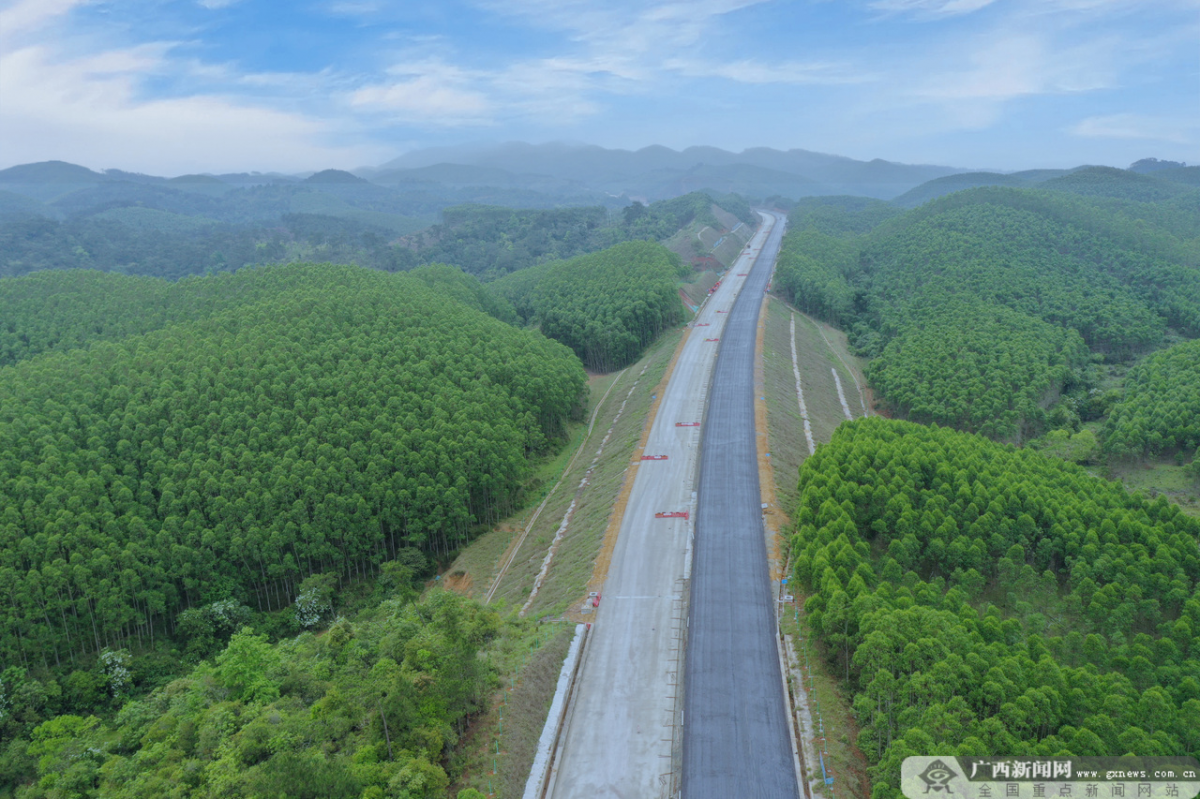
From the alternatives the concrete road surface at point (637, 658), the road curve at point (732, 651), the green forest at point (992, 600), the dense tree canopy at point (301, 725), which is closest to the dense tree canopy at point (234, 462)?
the dense tree canopy at point (301, 725)

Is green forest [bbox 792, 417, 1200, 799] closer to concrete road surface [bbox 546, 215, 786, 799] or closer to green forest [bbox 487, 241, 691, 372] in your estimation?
concrete road surface [bbox 546, 215, 786, 799]

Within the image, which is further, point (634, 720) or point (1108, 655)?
point (1108, 655)

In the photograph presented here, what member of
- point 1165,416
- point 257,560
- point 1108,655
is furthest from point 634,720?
point 1165,416

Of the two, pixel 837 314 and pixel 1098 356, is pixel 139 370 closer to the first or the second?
pixel 837 314

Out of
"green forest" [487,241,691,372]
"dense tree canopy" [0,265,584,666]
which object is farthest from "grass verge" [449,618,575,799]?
"green forest" [487,241,691,372]

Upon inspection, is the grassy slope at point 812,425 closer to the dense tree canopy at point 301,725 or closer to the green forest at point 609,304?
the dense tree canopy at point 301,725

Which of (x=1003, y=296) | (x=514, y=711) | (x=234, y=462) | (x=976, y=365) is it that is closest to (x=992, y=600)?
(x=514, y=711)
